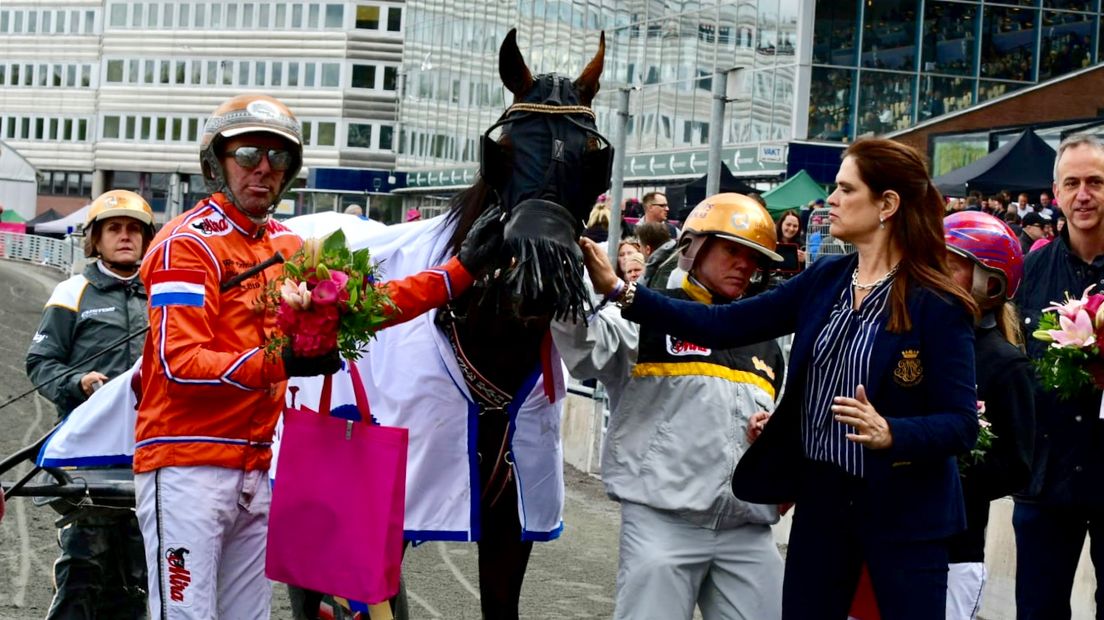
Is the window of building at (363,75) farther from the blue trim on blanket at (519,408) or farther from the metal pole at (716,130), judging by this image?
the blue trim on blanket at (519,408)

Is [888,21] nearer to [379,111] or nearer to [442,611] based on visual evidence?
[442,611]

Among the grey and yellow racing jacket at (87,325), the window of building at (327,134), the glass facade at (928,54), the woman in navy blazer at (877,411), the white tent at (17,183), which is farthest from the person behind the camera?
the window of building at (327,134)

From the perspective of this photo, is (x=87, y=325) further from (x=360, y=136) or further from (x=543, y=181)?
(x=360, y=136)

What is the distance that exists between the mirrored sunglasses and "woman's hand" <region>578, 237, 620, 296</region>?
941 mm

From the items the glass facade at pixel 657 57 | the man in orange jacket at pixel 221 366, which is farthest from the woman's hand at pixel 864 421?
the glass facade at pixel 657 57

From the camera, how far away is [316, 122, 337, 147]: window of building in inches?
2790

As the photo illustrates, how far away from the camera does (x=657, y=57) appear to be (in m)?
34.7

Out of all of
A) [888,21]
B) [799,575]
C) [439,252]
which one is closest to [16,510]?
[439,252]

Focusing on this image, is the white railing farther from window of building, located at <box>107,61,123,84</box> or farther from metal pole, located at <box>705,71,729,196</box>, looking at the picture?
metal pole, located at <box>705,71,729,196</box>

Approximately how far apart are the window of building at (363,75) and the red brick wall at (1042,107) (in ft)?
150

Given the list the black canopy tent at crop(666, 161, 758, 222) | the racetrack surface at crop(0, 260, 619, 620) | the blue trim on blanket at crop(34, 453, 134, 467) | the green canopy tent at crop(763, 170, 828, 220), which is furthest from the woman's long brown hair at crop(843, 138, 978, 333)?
the green canopy tent at crop(763, 170, 828, 220)

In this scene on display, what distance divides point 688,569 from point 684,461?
1.09ft

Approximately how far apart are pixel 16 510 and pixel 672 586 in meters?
6.17

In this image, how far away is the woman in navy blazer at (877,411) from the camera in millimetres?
3859
